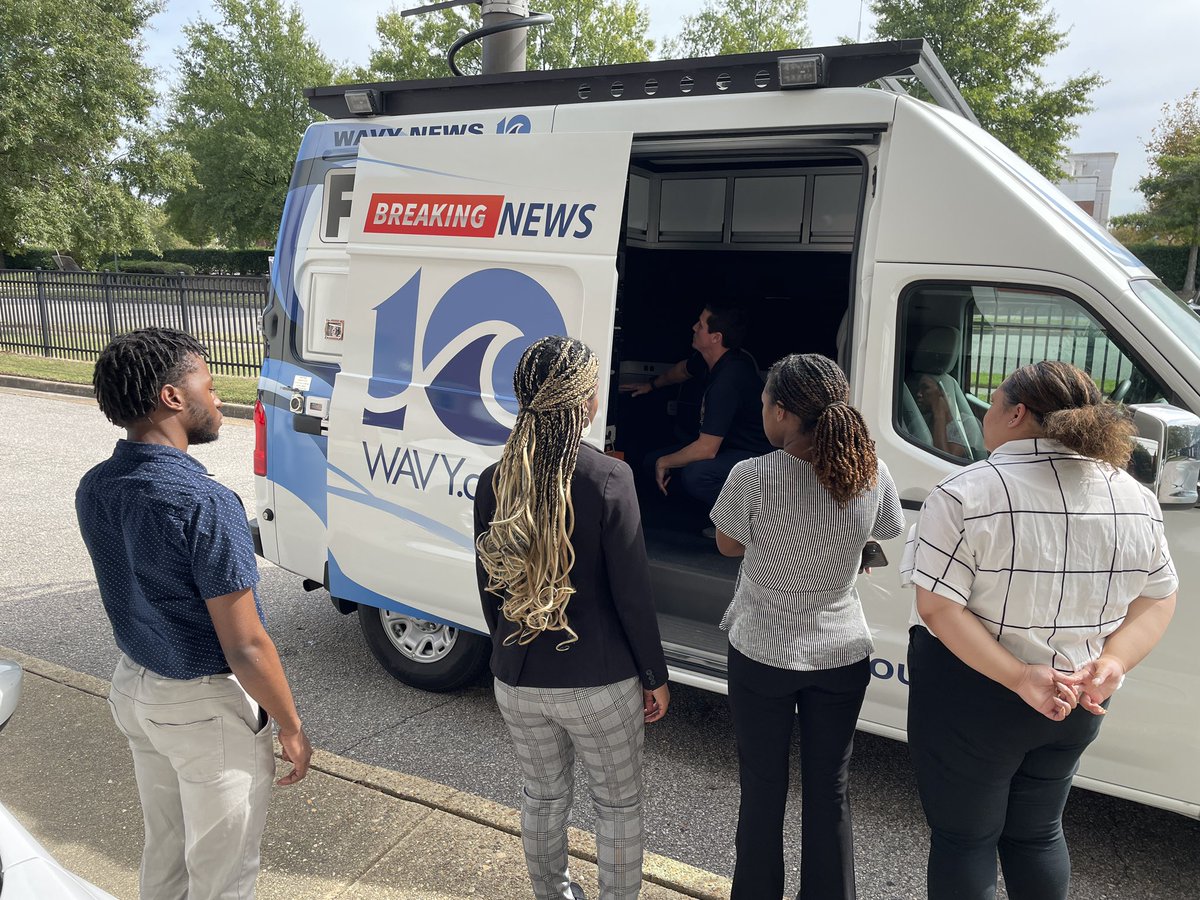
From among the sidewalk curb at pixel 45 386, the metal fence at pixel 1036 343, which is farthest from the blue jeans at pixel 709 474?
the sidewalk curb at pixel 45 386

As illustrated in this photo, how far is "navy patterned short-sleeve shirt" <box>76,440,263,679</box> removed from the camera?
1.88 meters

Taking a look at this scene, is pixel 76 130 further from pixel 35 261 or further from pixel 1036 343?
pixel 35 261

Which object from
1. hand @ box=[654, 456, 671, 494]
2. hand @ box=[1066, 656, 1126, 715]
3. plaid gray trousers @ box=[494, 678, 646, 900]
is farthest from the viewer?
hand @ box=[654, 456, 671, 494]

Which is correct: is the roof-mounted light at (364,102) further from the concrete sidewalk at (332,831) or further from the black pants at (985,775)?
the black pants at (985,775)

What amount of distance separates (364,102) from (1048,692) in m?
3.64

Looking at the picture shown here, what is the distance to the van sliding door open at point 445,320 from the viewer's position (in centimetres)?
341

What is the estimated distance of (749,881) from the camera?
2.49 metres

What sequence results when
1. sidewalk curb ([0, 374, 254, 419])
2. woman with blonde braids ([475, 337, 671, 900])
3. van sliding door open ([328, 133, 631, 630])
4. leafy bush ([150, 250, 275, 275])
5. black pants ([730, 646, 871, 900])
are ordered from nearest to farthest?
woman with blonde braids ([475, 337, 671, 900])
black pants ([730, 646, 871, 900])
van sliding door open ([328, 133, 631, 630])
sidewalk curb ([0, 374, 254, 419])
leafy bush ([150, 250, 275, 275])

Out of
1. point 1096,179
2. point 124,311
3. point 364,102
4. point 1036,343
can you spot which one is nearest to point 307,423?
point 364,102

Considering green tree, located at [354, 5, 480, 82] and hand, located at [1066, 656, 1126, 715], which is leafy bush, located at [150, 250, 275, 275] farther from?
hand, located at [1066, 656, 1126, 715]

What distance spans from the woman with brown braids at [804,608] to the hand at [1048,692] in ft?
1.50

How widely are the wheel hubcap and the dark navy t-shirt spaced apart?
1.60 meters

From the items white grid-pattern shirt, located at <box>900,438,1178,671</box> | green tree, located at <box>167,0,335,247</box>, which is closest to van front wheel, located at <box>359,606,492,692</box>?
white grid-pattern shirt, located at <box>900,438,1178,671</box>

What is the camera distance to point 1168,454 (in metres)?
2.35
